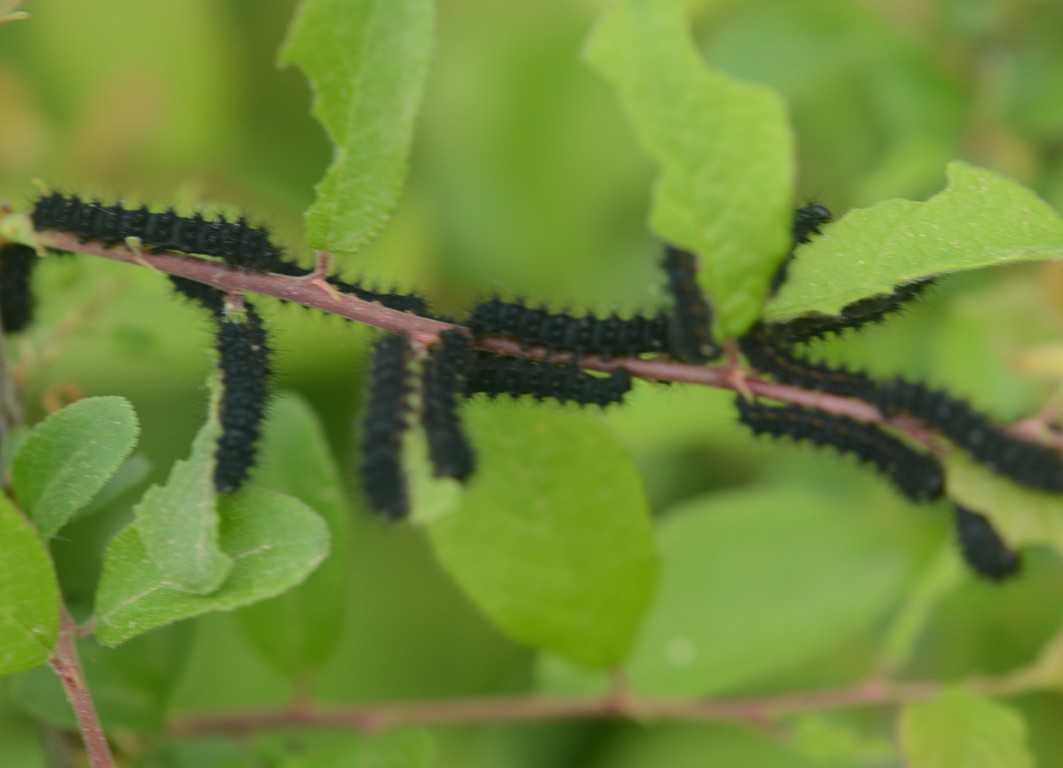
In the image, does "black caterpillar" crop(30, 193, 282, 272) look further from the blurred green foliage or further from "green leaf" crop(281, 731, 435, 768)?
"green leaf" crop(281, 731, 435, 768)

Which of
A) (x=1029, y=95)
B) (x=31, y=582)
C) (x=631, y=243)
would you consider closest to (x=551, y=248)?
(x=631, y=243)

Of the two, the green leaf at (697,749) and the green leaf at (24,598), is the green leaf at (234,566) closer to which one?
the green leaf at (24,598)

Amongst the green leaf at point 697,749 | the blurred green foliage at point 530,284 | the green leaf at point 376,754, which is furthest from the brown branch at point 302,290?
the green leaf at point 697,749

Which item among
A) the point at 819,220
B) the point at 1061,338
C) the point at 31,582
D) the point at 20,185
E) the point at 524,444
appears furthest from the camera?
the point at 20,185

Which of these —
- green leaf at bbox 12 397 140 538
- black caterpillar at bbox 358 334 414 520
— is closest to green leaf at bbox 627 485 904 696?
black caterpillar at bbox 358 334 414 520

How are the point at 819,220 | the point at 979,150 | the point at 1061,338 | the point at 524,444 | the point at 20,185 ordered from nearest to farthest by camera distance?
the point at 819,220
the point at 524,444
the point at 1061,338
the point at 979,150
the point at 20,185

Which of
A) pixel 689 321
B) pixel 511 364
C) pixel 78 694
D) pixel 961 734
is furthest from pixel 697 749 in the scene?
pixel 78 694

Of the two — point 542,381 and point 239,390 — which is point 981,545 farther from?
point 239,390

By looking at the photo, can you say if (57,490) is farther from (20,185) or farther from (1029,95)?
(20,185)
